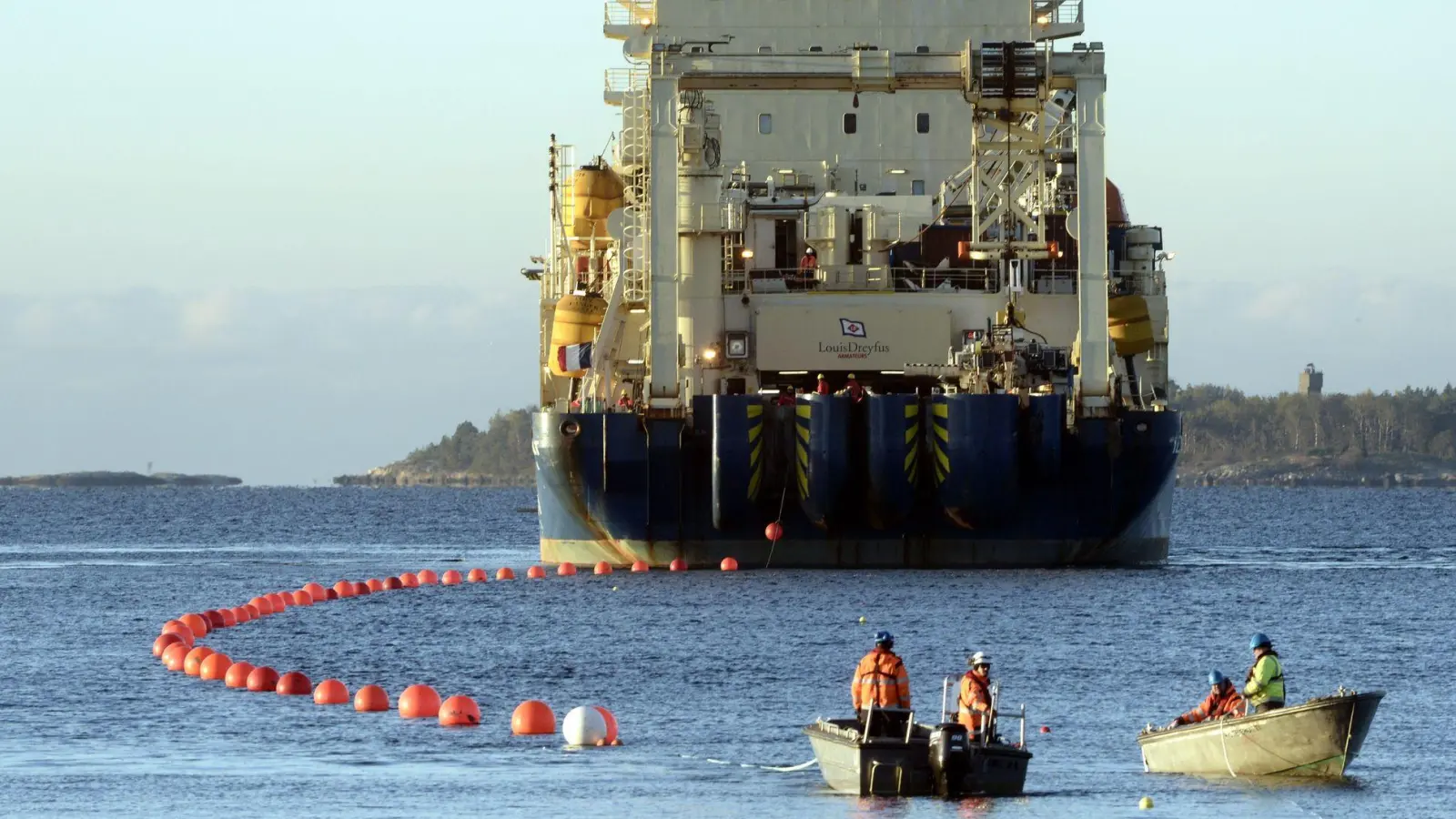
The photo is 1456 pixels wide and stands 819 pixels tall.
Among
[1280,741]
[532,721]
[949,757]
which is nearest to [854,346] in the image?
[532,721]

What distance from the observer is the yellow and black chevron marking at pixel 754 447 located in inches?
2192

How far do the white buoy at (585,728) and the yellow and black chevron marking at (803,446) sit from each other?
23794 mm

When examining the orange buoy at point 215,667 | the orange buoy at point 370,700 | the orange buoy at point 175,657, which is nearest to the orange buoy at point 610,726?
the orange buoy at point 370,700

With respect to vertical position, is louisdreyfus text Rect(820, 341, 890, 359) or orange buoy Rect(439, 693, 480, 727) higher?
louisdreyfus text Rect(820, 341, 890, 359)

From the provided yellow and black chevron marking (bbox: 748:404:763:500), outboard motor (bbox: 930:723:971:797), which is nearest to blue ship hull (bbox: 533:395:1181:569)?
yellow and black chevron marking (bbox: 748:404:763:500)

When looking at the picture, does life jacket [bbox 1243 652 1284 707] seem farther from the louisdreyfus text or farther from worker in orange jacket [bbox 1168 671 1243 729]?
the louisdreyfus text

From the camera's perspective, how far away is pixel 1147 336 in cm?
6562

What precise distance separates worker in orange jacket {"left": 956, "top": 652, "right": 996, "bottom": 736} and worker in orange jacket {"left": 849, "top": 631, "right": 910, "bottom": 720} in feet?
2.26

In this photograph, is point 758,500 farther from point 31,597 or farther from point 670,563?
point 31,597

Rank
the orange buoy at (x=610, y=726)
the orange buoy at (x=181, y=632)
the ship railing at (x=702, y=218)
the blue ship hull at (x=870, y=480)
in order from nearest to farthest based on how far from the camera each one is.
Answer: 1. the orange buoy at (x=610, y=726)
2. the orange buoy at (x=181, y=632)
3. the blue ship hull at (x=870, y=480)
4. the ship railing at (x=702, y=218)

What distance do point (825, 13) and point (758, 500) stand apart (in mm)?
21344

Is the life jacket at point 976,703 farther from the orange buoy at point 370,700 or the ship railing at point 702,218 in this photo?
the ship railing at point 702,218

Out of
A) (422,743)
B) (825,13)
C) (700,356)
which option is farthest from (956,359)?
(422,743)

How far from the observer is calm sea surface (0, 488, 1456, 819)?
91.1ft
